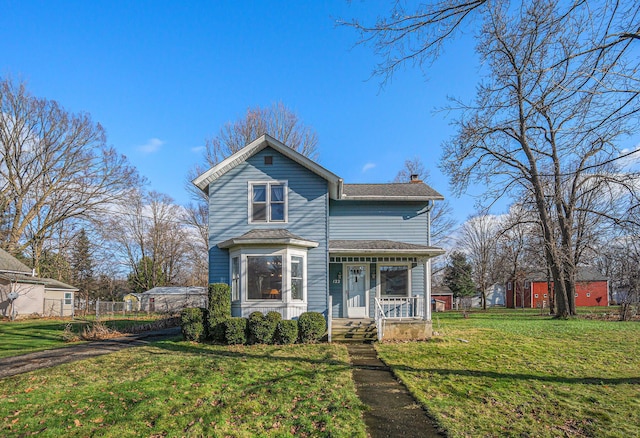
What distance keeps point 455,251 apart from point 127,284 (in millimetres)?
39838

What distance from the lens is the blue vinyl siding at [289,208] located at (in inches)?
528

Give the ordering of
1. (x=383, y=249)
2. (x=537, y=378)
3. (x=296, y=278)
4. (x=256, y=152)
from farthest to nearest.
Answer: (x=256, y=152), (x=383, y=249), (x=296, y=278), (x=537, y=378)

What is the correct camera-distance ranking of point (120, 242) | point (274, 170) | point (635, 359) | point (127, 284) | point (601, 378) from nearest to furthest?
point (601, 378) < point (635, 359) < point (274, 170) < point (120, 242) < point (127, 284)

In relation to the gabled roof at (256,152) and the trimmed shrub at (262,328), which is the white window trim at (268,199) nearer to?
the gabled roof at (256,152)

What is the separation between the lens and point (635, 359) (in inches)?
372

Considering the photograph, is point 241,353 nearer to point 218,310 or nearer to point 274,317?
point 274,317

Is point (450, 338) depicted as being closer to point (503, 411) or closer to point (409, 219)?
point (409, 219)

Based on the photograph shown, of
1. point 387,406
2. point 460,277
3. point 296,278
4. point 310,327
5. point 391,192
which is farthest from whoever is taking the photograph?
point 460,277

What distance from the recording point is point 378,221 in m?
15.5

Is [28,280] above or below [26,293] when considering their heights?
above

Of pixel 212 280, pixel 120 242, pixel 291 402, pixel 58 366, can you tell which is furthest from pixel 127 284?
pixel 291 402

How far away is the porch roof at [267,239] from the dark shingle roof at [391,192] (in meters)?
2.81

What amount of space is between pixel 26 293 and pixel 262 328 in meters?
22.5

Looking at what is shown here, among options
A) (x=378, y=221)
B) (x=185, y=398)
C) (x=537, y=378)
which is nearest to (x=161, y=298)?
(x=378, y=221)
